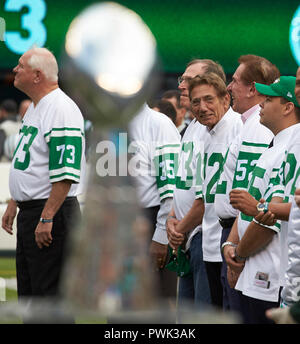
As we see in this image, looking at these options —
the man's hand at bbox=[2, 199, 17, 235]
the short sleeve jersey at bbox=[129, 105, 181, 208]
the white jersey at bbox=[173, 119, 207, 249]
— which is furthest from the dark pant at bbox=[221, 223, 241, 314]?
the man's hand at bbox=[2, 199, 17, 235]

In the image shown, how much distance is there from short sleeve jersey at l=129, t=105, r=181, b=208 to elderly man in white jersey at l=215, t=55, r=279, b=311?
68 centimetres

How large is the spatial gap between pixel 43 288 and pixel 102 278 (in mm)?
3468

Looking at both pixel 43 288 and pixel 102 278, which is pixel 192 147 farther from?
pixel 102 278

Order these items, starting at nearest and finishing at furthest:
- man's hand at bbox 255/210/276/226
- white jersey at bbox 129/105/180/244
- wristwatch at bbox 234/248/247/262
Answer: man's hand at bbox 255/210/276/226 → wristwatch at bbox 234/248/247/262 → white jersey at bbox 129/105/180/244

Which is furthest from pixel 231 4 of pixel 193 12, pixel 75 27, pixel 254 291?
pixel 75 27

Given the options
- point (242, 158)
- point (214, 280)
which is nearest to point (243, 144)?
point (242, 158)

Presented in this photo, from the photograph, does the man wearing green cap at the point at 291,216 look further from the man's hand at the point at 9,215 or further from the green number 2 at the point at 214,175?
the man's hand at the point at 9,215

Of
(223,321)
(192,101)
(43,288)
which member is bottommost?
(43,288)

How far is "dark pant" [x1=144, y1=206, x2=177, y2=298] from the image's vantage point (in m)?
4.91

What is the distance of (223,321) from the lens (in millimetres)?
945

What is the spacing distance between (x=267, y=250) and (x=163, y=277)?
6.13ft

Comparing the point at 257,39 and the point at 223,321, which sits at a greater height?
the point at 257,39

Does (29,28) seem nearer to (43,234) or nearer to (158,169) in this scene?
(158,169)

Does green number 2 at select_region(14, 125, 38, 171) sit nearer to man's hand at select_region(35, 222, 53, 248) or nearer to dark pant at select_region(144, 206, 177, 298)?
man's hand at select_region(35, 222, 53, 248)
